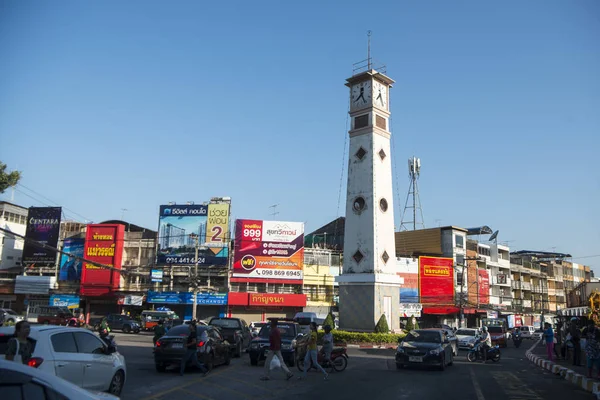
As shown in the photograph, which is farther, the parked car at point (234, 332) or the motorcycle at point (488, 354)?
the motorcycle at point (488, 354)

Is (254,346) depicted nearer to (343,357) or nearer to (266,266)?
(343,357)

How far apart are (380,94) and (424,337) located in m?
17.6

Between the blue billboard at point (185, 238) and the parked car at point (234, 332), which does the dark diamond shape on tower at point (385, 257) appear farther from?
the blue billboard at point (185, 238)

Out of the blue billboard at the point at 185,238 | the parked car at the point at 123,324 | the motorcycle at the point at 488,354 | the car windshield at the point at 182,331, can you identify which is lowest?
the parked car at the point at 123,324

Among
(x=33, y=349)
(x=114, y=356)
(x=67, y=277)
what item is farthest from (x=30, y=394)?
(x=67, y=277)

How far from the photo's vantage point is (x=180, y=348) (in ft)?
50.4

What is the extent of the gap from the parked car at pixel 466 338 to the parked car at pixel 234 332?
16.3 m

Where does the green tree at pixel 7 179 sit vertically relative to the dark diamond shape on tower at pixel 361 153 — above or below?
below

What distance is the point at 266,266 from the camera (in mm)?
51750

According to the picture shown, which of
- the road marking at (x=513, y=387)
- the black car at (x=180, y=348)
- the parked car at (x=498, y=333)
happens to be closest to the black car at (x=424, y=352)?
the road marking at (x=513, y=387)

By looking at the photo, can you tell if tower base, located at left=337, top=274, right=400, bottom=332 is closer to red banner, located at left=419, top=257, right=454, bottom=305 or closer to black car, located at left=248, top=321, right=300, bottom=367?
black car, located at left=248, top=321, right=300, bottom=367

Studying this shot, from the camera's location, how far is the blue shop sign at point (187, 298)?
4869cm

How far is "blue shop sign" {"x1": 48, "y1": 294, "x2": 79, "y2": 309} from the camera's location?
5053cm

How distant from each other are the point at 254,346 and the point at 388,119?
19.0 m
